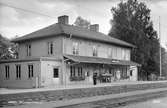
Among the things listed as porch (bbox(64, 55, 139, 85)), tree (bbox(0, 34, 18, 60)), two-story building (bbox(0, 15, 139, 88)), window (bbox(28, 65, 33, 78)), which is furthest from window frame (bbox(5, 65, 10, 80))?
tree (bbox(0, 34, 18, 60))

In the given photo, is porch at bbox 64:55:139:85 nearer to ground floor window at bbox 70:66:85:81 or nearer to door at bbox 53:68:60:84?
ground floor window at bbox 70:66:85:81

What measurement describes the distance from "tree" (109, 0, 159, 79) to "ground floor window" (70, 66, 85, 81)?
2085 cm

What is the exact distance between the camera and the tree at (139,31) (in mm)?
48344

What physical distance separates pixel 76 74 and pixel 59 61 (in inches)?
120

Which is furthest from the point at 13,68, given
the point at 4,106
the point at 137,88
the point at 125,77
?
the point at 125,77

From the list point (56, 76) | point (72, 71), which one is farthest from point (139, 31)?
point (56, 76)

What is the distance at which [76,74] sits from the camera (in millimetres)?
29562

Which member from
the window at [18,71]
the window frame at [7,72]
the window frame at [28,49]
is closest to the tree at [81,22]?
the window frame at [28,49]

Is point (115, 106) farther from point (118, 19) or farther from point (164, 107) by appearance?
point (118, 19)

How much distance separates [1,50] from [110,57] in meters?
20.1

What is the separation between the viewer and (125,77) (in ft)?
127

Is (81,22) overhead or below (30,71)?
overhead

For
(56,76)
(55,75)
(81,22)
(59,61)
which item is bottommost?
(56,76)

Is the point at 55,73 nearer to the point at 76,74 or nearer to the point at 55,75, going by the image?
the point at 55,75
